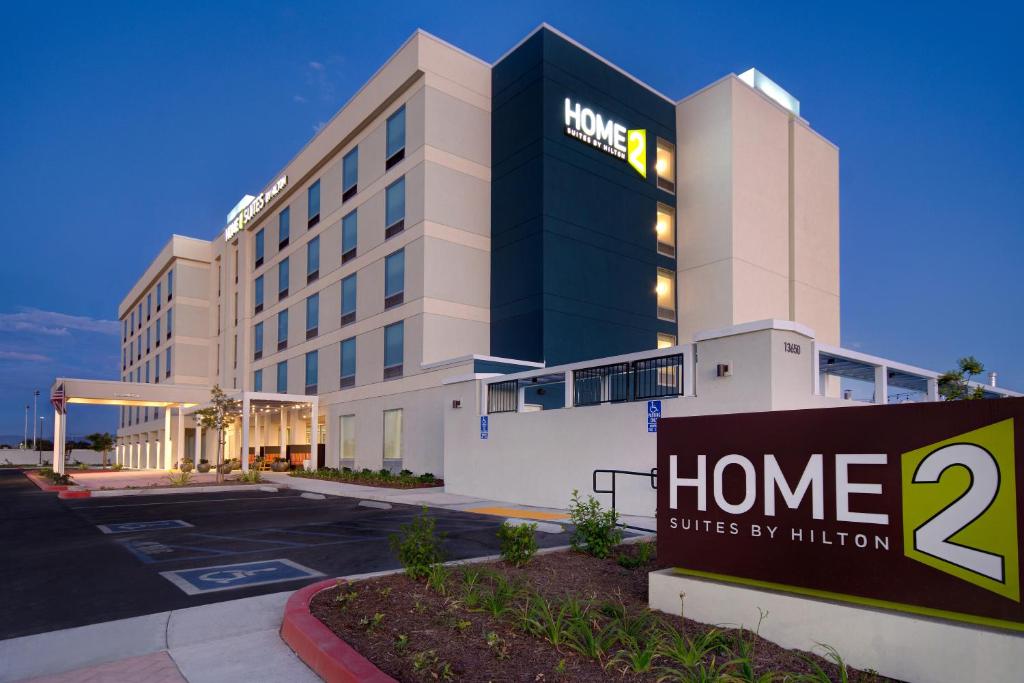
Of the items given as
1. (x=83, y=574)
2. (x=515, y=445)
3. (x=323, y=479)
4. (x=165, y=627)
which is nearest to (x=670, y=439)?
(x=165, y=627)

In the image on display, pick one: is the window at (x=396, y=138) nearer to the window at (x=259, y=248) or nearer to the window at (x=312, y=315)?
the window at (x=312, y=315)

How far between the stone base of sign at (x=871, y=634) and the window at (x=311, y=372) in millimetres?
33318

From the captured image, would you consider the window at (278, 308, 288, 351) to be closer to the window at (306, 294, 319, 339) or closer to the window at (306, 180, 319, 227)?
the window at (306, 294, 319, 339)

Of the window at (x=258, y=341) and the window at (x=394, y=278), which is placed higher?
the window at (x=394, y=278)

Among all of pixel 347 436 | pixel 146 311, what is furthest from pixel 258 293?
pixel 146 311

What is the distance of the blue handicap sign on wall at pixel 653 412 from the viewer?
1505 cm

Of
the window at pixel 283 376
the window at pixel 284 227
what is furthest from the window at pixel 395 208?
the window at pixel 283 376

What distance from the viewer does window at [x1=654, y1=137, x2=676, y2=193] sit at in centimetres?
3253

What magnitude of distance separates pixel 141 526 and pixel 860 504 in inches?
583

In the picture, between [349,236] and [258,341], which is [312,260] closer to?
[349,236]

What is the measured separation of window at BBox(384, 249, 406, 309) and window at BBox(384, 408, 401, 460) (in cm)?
480

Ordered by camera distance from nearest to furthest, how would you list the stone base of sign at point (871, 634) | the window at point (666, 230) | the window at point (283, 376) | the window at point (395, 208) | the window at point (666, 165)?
the stone base of sign at point (871, 634)
the window at point (395, 208)
the window at point (666, 230)
the window at point (666, 165)
the window at point (283, 376)

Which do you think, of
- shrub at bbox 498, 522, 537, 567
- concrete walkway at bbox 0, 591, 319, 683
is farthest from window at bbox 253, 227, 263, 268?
concrete walkway at bbox 0, 591, 319, 683

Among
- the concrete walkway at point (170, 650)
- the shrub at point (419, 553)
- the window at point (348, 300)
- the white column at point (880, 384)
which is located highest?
the window at point (348, 300)
